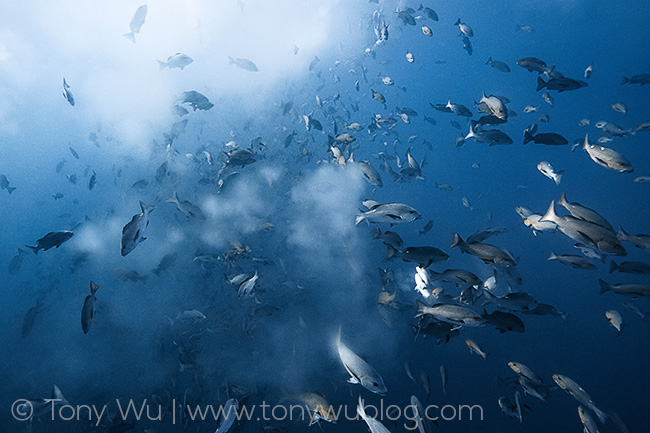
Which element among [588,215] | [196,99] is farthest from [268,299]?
[588,215]

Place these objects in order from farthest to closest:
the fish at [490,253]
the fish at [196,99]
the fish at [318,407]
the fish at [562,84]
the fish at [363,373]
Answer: the fish at [196,99]
the fish at [562,84]
the fish at [490,253]
the fish at [318,407]
the fish at [363,373]

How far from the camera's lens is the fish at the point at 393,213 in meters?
3.82

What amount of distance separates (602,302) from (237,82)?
4241 centimetres

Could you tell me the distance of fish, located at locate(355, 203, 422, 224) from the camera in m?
3.82

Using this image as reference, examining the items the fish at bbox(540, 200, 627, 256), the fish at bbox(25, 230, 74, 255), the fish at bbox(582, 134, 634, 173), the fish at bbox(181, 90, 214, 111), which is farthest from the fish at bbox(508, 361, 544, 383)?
the fish at bbox(181, 90, 214, 111)

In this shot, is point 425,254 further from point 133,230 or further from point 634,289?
point 133,230

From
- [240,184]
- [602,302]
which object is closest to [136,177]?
[240,184]

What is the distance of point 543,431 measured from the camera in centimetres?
1091

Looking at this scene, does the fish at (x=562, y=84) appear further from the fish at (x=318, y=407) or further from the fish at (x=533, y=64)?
the fish at (x=318, y=407)

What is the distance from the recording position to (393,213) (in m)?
3.89

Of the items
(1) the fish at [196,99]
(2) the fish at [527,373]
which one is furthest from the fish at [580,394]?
(1) the fish at [196,99]

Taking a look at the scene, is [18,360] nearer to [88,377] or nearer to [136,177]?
[88,377]

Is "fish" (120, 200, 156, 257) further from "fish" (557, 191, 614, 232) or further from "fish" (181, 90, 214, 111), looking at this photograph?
"fish" (181, 90, 214, 111)

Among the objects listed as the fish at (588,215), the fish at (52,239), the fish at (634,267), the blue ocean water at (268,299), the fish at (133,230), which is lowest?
the blue ocean water at (268,299)
